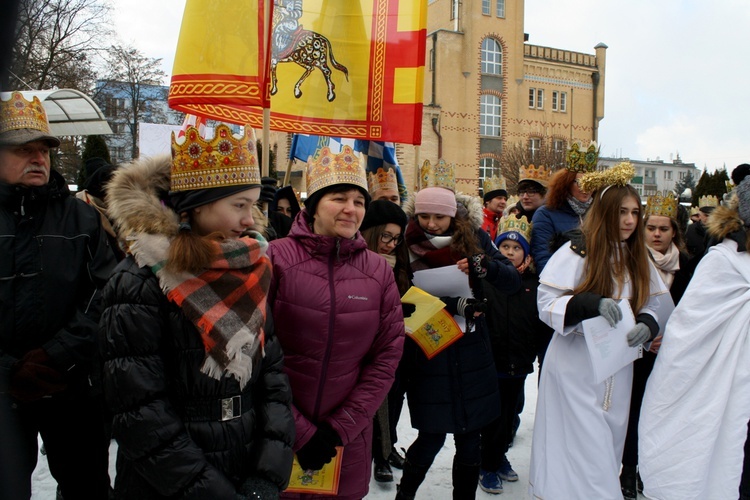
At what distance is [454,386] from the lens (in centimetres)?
353

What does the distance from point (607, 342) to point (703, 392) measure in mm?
554

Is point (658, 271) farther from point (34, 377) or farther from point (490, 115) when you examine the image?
A: point (490, 115)

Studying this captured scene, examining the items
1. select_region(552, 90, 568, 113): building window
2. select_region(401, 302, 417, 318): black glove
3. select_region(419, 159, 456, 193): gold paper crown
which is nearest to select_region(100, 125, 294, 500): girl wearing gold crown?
select_region(401, 302, 417, 318): black glove

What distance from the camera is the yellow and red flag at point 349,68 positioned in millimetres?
5141

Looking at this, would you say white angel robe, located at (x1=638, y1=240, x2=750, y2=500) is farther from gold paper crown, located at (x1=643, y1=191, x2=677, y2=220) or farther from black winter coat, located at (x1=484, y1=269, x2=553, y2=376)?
gold paper crown, located at (x1=643, y1=191, x2=677, y2=220)

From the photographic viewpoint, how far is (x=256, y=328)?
2186 mm

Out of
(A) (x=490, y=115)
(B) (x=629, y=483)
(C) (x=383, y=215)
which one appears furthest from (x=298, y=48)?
(A) (x=490, y=115)

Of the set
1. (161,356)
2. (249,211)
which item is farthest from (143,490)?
(249,211)

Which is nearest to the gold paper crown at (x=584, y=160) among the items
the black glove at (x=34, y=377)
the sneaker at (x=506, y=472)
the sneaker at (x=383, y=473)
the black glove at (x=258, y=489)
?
the sneaker at (x=506, y=472)

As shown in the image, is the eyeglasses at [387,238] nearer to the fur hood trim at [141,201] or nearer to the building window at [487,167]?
the fur hood trim at [141,201]

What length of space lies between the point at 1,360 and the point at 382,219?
204 centimetres

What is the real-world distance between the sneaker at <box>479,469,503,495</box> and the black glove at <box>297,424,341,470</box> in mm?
2048

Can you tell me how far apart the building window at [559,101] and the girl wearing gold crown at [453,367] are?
138 ft

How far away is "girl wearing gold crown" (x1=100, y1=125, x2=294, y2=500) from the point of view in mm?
1968
